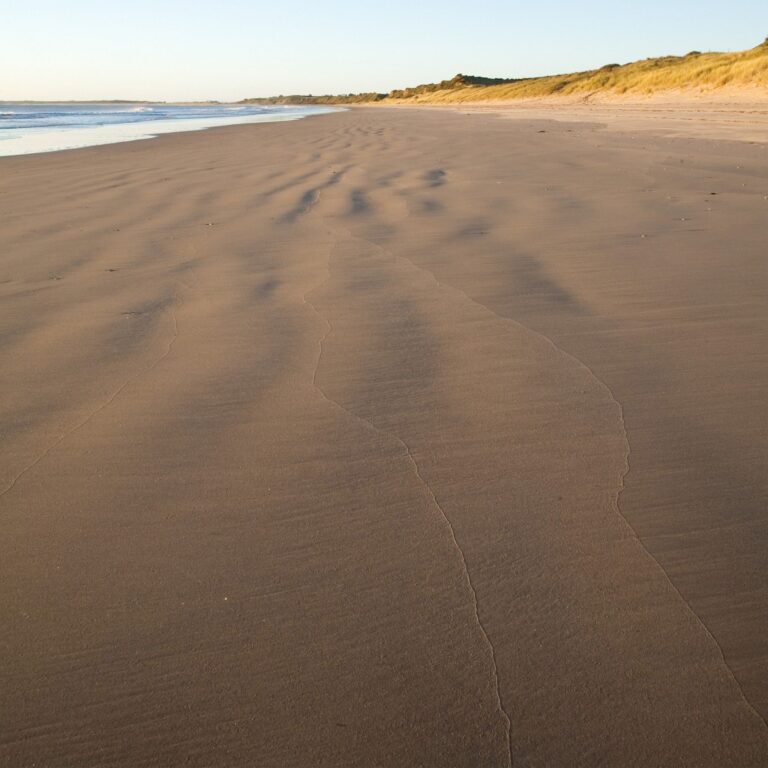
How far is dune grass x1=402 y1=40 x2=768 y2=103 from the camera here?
1781cm

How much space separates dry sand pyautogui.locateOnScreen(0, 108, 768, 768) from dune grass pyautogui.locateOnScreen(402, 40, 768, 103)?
17.1m

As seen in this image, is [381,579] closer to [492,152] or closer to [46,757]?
[46,757]

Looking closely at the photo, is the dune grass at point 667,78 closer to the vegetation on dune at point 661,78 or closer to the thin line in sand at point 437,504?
the vegetation on dune at point 661,78

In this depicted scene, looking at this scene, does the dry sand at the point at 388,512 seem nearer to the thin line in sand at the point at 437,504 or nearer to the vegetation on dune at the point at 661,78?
the thin line in sand at the point at 437,504

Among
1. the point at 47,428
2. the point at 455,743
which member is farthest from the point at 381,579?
the point at 47,428

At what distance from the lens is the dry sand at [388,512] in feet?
3.28

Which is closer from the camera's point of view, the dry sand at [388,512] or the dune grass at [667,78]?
the dry sand at [388,512]

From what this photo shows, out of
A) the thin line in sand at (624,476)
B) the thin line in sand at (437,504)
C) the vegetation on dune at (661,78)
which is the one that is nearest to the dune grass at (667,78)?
the vegetation on dune at (661,78)

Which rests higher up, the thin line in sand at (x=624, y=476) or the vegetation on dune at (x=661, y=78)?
the thin line in sand at (x=624, y=476)

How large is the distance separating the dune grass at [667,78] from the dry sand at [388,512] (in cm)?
1715

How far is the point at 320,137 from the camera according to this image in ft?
40.3

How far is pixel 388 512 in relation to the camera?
1.43 m

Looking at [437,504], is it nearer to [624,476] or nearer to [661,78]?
[624,476]

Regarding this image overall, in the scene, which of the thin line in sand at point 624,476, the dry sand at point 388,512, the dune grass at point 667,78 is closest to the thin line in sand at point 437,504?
the dry sand at point 388,512
